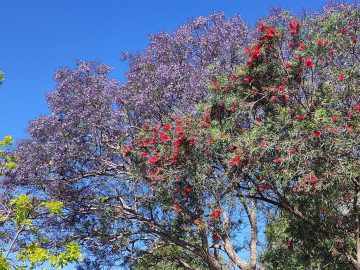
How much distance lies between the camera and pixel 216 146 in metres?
10.6

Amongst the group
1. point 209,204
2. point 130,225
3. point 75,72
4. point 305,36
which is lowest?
point 209,204

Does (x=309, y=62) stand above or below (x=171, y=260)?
above

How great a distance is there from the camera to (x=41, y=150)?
14.0 meters

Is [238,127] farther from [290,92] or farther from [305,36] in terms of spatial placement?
[305,36]

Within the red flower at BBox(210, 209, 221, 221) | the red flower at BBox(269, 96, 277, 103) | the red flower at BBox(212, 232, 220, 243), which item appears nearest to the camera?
the red flower at BBox(269, 96, 277, 103)

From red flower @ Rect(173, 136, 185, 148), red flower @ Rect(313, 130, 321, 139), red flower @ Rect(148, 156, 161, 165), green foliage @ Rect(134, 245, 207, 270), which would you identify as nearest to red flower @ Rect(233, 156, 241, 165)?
red flower @ Rect(173, 136, 185, 148)

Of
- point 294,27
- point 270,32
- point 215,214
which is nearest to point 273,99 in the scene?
point 270,32

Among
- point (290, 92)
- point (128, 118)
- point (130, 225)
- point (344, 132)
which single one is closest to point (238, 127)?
point (290, 92)

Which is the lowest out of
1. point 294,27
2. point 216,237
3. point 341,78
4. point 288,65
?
point 216,237

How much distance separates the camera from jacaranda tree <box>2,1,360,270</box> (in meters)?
9.95

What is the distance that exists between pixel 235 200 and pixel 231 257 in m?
3.32

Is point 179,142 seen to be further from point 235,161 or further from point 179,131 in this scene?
point 235,161

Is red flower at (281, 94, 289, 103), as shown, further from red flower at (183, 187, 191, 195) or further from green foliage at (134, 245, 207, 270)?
green foliage at (134, 245, 207, 270)

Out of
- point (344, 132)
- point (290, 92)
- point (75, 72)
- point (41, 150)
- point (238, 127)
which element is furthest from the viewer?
point (75, 72)
